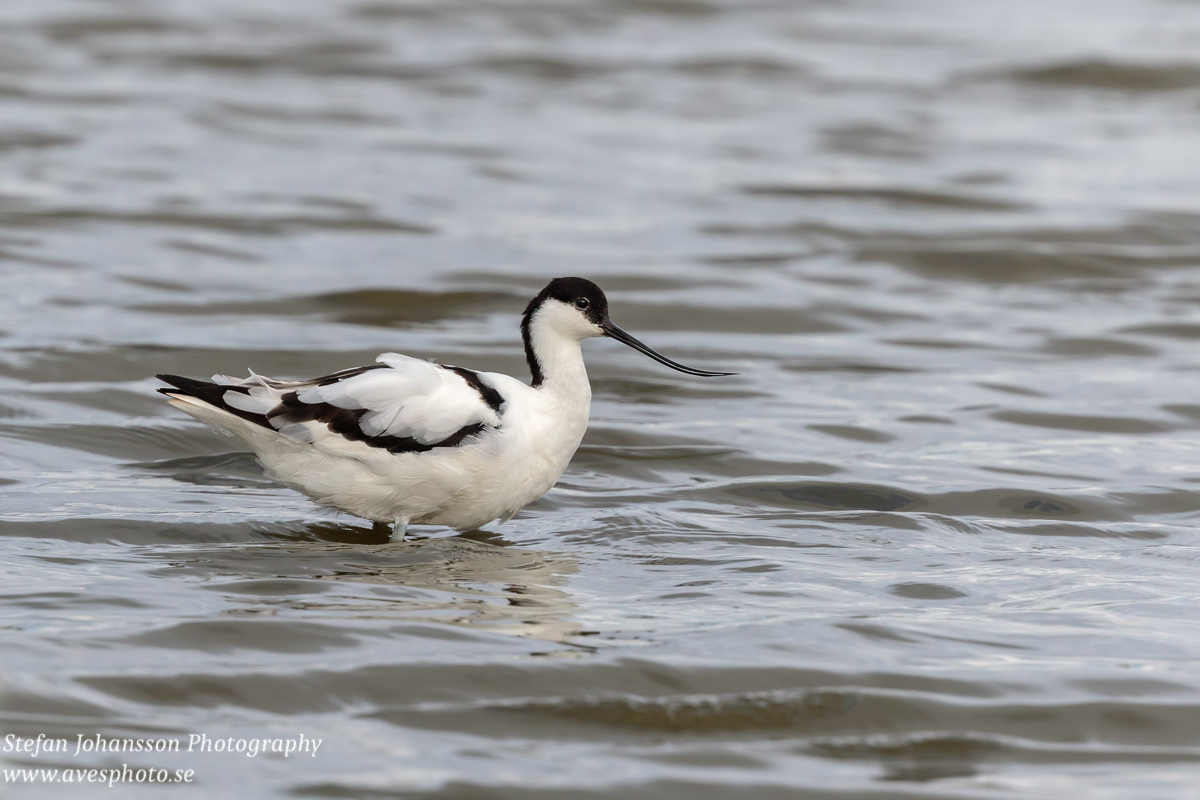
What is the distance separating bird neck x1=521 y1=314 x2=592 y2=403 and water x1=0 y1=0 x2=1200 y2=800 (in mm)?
692

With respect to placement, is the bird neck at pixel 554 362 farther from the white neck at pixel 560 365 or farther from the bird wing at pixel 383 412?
the bird wing at pixel 383 412

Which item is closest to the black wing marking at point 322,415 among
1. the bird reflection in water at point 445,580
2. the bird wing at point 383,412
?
the bird wing at point 383,412

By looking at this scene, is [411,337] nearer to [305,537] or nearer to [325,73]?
[305,537]

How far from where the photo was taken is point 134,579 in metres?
6.32

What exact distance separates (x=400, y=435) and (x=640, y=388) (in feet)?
12.4

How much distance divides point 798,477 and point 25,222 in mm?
7682

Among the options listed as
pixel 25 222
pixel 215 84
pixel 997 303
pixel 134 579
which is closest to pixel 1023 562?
pixel 134 579

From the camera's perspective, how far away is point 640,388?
10477 millimetres

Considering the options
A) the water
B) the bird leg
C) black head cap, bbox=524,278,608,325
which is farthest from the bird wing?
black head cap, bbox=524,278,608,325

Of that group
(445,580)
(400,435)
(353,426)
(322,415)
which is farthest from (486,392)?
(445,580)

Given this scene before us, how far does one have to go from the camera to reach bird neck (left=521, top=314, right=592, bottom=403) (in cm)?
729

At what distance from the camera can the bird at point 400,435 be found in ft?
22.5

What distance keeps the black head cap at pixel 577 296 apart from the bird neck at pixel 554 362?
10cm

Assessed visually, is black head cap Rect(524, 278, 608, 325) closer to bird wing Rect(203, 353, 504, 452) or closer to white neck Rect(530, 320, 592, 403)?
white neck Rect(530, 320, 592, 403)
